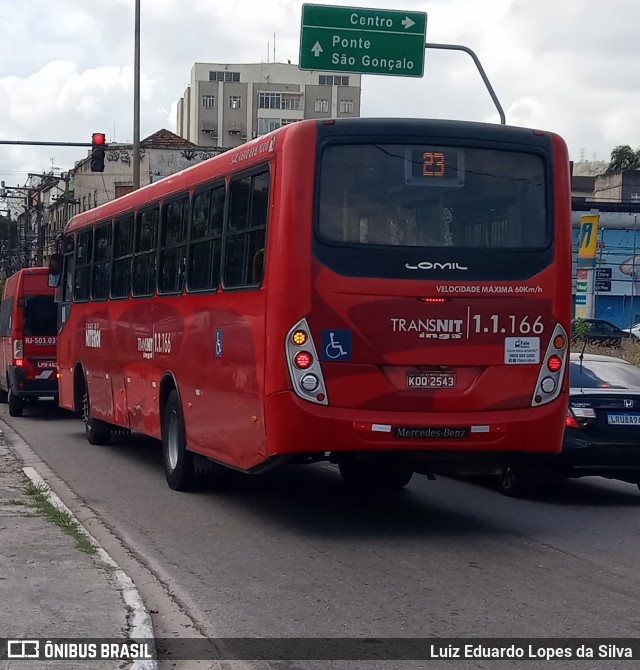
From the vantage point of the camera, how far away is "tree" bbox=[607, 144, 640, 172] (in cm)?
8619

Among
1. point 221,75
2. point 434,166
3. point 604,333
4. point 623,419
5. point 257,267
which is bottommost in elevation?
point 623,419

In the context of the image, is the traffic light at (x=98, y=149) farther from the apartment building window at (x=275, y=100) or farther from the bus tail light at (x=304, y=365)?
the apartment building window at (x=275, y=100)

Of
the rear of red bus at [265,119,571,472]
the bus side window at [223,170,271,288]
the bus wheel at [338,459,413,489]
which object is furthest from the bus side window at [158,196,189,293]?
the rear of red bus at [265,119,571,472]

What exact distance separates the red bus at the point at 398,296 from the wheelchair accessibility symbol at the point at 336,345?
0.4 inches

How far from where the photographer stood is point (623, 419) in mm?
11930

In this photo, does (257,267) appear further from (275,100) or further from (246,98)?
(275,100)

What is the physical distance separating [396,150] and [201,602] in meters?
4.25

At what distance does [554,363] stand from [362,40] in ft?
38.8

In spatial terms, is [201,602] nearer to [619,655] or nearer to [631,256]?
[619,655]

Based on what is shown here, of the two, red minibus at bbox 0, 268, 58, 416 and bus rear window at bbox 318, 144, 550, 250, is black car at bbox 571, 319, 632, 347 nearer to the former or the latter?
red minibus at bbox 0, 268, 58, 416

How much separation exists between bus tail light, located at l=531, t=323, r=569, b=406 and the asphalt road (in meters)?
1.23

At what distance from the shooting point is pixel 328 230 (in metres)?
9.70

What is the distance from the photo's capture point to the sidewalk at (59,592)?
6.21m

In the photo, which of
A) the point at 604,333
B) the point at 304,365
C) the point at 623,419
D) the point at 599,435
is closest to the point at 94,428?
the point at 599,435
